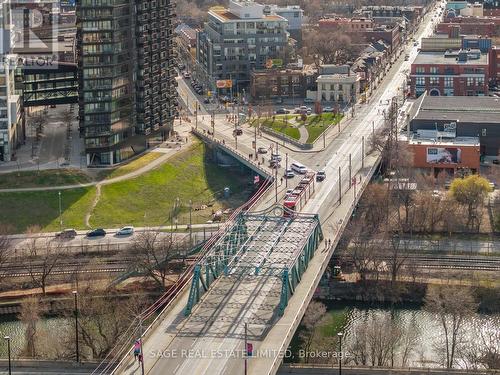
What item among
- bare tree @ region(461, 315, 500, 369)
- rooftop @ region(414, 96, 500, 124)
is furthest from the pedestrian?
rooftop @ region(414, 96, 500, 124)

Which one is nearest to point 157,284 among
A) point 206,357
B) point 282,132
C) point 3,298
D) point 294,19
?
point 3,298

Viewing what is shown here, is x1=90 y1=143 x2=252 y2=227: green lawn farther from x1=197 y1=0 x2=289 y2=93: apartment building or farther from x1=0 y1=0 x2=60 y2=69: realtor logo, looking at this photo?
x1=197 y1=0 x2=289 y2=93: apartment building

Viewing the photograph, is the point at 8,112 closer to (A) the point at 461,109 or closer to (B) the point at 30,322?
(B) the point at 30,322

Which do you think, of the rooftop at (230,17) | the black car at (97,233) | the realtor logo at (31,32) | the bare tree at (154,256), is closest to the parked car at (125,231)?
the black car at (97,233)

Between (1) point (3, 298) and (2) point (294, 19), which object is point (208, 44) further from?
(1) point (3, 298)

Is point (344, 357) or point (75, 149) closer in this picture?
point (344, 357)
